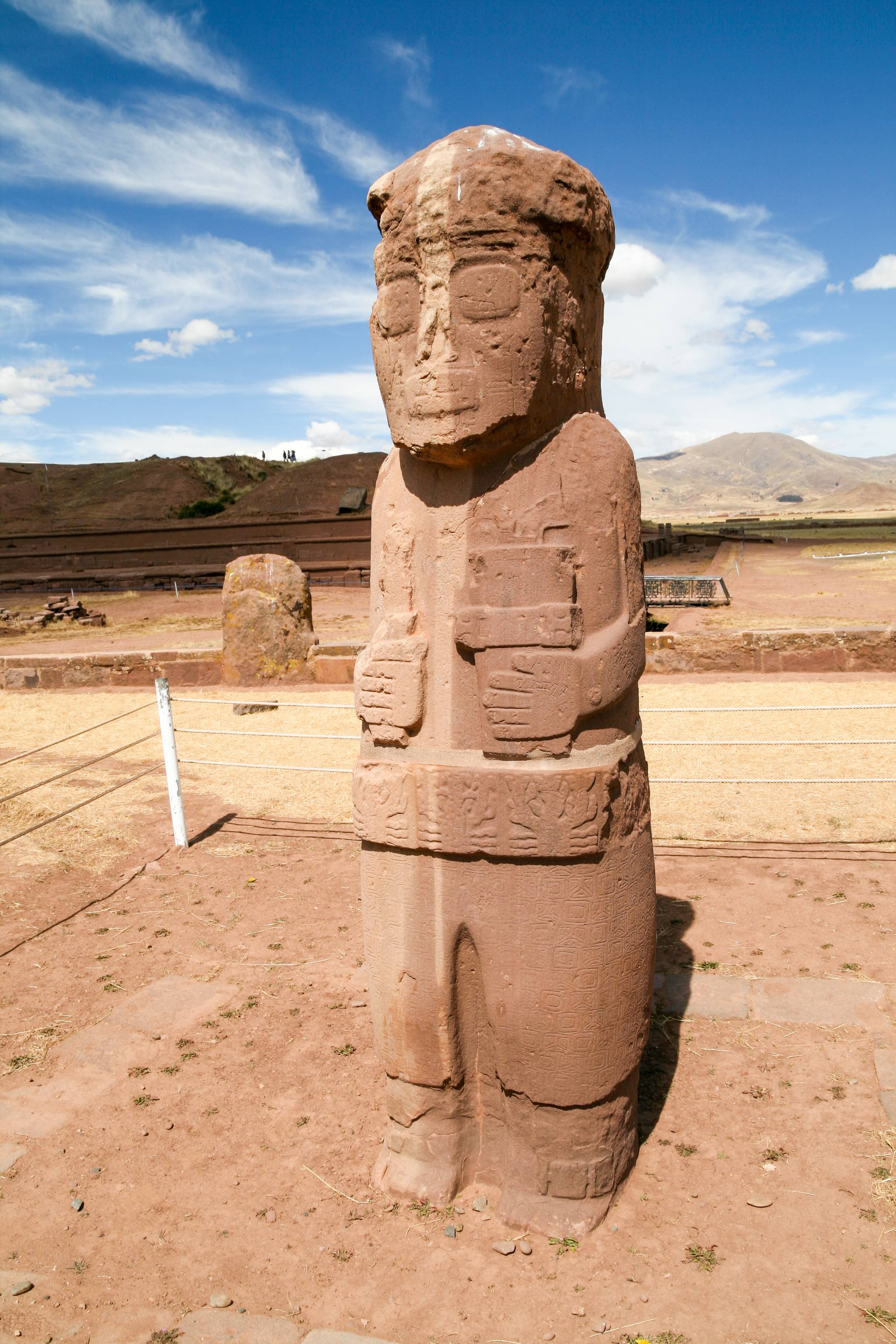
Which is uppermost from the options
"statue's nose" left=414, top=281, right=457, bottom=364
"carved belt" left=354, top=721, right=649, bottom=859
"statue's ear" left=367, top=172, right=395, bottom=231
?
"statue's ear" left=367, top=172, right=395, bottom=231

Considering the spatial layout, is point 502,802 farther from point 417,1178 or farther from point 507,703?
point 417,1178

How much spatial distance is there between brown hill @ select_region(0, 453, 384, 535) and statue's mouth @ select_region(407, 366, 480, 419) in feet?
99.1

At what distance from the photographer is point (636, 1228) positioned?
2.63 m

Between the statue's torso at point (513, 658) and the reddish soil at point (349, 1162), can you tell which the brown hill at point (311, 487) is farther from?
the statue's torso at point (513, 658)

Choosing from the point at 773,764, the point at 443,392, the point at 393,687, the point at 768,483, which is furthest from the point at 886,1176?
the point at 768,483

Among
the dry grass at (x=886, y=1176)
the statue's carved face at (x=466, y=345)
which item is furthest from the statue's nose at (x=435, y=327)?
the dry grass at (x=886, y=1176)

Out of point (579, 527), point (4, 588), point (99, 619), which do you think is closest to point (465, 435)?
point (579, 527)

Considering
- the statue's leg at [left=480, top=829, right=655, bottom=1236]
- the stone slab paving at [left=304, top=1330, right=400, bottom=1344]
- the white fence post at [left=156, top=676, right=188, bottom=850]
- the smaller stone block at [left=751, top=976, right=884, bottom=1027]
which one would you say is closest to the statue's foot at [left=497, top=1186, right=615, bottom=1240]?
the statue's leg at [left=480, top=829, right=655, bottom=1236]

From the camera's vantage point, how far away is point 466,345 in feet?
8.11

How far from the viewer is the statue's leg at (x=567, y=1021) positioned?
2572mm

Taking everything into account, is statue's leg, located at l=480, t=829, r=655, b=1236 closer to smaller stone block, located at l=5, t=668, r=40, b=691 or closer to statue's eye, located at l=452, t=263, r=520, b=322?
statue's eye, located at l=452, t=263, r=520, b=322

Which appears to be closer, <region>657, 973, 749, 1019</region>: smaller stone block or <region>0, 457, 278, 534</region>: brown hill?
<region>657, 973, 749, 1019</region>: smaller stone block

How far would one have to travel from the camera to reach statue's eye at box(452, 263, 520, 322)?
2.43 meters

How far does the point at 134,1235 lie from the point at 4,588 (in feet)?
81.9
